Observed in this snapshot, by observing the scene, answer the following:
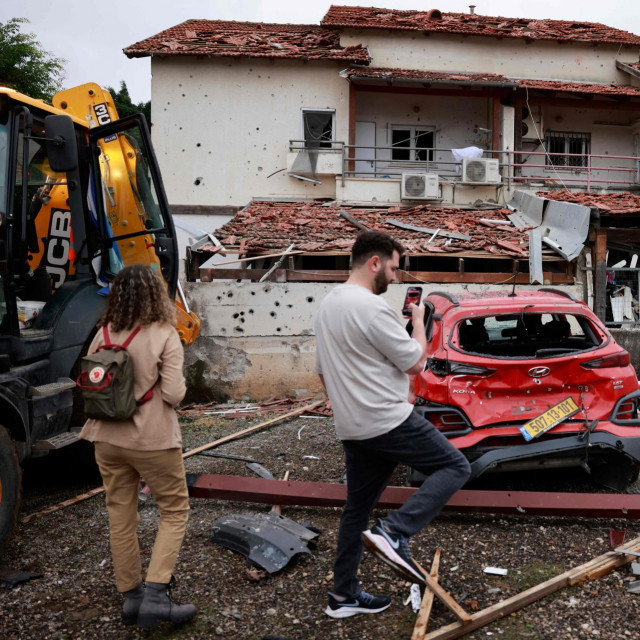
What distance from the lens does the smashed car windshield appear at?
6.06 meters

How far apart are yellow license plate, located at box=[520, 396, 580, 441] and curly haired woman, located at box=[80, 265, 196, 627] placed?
2897 mm

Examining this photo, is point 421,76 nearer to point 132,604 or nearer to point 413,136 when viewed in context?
point 413,136

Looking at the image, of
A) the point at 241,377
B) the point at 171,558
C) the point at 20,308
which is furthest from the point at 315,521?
the point at 241,377

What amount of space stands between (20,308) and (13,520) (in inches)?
72.2

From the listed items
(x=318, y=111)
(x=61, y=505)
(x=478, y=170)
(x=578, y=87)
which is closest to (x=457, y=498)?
(x=61, y=505)

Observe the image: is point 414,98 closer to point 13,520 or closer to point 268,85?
point 268,85

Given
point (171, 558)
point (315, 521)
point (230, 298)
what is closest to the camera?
point (171, 558)

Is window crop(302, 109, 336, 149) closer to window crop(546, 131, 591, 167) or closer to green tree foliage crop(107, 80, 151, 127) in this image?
window crop(546, 131, 591, 167)

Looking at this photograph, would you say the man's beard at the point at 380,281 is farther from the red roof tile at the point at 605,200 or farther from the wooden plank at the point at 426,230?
the red roof tile at the point at 605,200

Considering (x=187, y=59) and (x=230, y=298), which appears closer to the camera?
(x=230, y=298)

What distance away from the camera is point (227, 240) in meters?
11.7

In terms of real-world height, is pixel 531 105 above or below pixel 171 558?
above

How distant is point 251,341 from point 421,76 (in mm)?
9867

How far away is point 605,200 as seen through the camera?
45.2 ft
